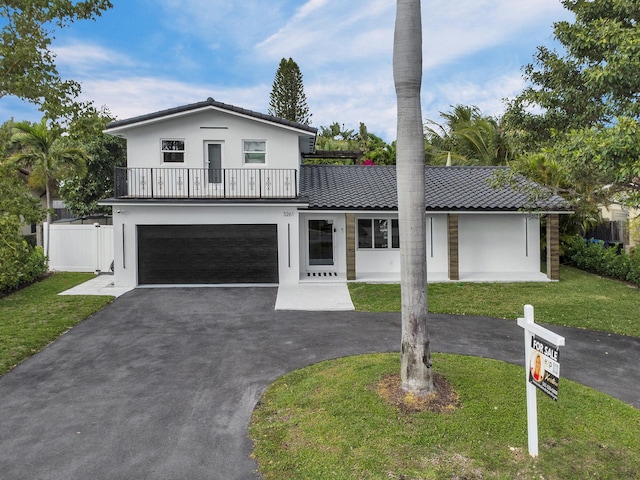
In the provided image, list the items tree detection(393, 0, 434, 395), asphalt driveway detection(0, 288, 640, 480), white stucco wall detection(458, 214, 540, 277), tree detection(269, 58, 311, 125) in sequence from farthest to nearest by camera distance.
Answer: tree detection(269, 58, 311, 125) → white stucco wall detection(458, 214, 540, 277) → tree detection(393, 0, 434, 395) → asphalt driveway detection(0, 288, 640, 480)

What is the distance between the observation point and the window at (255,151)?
15.5m

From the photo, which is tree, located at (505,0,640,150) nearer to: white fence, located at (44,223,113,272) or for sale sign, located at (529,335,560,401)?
for sale sign, located at (529,335,560,401)

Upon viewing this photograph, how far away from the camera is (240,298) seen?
506 inches

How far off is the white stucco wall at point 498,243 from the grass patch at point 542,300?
1.66 meters

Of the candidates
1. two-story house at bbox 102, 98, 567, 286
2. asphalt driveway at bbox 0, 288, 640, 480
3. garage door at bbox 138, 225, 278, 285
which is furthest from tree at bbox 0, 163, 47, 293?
garage door at bbox 138, 225, 278, 285

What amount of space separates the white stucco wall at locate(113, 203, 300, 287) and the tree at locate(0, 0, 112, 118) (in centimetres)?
552

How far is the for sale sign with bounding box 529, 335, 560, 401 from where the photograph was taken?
3.90m

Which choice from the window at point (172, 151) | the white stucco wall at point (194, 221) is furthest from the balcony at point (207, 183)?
the white stucco wall at point (194, 221)

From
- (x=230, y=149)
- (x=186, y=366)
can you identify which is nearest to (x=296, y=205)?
(x=230, y=149)

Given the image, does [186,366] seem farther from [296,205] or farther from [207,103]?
[207,103]

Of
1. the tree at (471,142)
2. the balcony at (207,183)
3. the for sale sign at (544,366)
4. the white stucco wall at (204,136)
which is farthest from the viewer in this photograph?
the tree at (471,142)

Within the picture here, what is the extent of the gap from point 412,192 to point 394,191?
11.3 metres

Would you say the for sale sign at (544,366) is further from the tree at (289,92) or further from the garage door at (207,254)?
the tree at (289,92)

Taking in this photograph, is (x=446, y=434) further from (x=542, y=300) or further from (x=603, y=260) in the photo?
(x=603, y=260)
